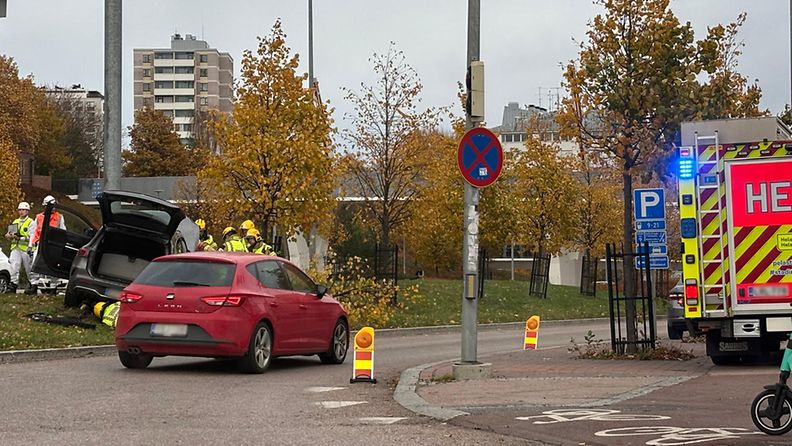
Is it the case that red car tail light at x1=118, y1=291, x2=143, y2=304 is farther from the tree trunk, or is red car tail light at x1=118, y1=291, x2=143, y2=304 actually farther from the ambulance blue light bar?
the tree trunk

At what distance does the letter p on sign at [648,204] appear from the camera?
56.2 feet

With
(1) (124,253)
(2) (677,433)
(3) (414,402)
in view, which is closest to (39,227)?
(1) (124,253)

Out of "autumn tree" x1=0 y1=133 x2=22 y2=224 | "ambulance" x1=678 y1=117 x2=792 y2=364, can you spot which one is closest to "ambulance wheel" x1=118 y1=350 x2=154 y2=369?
"ambulance" x1=678 y1=117 x2=792 y2=364

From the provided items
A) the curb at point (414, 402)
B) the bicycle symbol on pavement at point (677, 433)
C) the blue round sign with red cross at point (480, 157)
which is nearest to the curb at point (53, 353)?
the curb at point (414, 402)

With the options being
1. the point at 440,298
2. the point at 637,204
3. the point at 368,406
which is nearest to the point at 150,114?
the point at 440,298

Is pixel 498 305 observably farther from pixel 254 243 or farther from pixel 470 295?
pixel 470 295

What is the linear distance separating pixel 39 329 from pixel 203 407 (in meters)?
7.85

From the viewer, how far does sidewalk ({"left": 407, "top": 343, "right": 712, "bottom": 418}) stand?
10.6 m

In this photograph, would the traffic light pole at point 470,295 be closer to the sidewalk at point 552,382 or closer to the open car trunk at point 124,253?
the sidewalk at point 552,382

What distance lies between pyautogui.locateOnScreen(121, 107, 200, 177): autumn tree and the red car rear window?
70.9m

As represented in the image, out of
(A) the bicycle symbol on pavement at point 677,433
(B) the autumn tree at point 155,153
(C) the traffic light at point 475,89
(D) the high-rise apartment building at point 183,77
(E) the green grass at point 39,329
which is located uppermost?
(D) the high-rise apartment building at point 183,77

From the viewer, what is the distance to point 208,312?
1306cm

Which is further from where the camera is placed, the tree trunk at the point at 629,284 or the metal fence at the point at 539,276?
the metal fence at the point at 539,276

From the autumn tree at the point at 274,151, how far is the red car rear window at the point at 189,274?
10.5m
